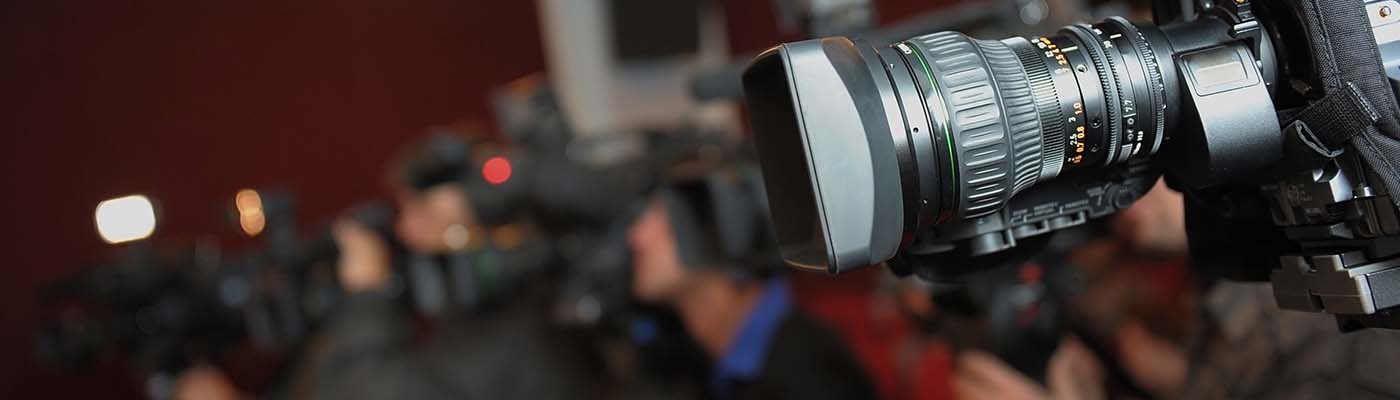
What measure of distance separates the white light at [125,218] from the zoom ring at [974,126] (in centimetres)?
230

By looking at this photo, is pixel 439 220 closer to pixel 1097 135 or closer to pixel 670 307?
pixel 670 307

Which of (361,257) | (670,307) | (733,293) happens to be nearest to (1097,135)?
(733,293)

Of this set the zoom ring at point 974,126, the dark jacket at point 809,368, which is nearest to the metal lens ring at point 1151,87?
the zoom ring at point 974,126

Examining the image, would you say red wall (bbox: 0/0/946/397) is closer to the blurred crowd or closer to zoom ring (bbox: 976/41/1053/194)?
the blurred crowd

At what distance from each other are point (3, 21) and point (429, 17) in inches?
38.1

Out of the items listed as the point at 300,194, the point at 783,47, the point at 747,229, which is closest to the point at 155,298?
the point at 300,194

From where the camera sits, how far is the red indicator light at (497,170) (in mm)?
1918

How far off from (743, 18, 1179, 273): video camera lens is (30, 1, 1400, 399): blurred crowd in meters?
0.15

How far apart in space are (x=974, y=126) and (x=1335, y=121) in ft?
0.70

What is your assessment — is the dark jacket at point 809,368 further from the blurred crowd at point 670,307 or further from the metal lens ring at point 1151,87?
the metal lens ring at point 1151,87

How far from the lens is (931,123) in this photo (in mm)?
589

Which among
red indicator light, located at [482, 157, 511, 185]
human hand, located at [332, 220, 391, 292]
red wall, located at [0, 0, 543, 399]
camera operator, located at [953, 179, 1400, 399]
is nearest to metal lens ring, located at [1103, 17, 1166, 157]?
camera operator, located at [953, 179, 1400, 399]

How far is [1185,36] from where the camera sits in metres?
0.66

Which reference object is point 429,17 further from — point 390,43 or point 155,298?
point 155,298
